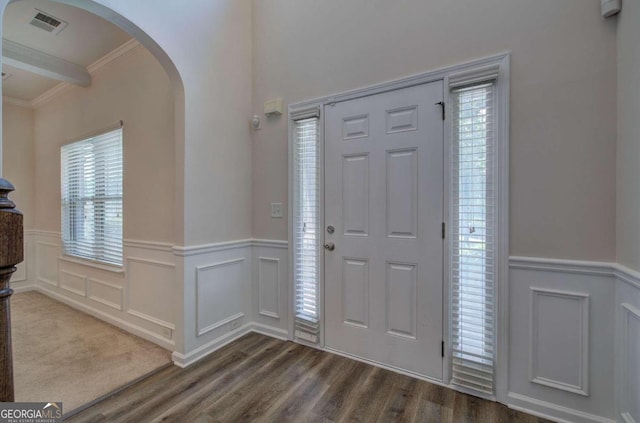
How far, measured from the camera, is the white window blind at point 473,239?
183 cm

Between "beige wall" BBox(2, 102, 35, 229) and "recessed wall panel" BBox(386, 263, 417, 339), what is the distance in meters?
5.38

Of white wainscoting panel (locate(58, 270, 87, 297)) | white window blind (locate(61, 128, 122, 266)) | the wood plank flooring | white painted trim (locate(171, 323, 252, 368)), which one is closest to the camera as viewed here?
the wood plank flooring

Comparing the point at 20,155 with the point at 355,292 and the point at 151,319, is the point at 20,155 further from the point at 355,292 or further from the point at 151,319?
the point at 355,292

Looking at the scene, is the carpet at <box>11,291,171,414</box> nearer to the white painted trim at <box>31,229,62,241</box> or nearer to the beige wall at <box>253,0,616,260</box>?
→ the white painted trim at <box>31,229,62,241</box>

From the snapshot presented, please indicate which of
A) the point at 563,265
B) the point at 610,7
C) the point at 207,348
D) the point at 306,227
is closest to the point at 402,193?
the point at 306,227

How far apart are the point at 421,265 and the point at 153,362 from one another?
2.24 meters

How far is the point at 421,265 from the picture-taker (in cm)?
204

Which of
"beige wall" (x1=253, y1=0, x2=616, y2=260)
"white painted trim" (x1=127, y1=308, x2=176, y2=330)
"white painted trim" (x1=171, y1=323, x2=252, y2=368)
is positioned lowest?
"white painted trim" (x1=171, y1=323, x2=252, y2=368)

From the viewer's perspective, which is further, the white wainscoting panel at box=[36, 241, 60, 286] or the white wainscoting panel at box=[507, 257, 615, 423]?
the white wainscoting panel at box=[36, 241, 60, 286]

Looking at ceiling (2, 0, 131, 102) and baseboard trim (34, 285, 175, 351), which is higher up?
ceiling (2, 0, 131, 102)

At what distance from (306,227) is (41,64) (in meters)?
3.37

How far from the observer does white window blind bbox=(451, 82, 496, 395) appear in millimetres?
1833

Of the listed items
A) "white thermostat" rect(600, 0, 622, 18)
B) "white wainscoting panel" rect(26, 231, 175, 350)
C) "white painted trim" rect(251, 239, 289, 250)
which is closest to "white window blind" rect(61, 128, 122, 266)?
"white wainscoting panel" rect(26, 231, 175, 350)

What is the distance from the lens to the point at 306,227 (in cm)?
256
